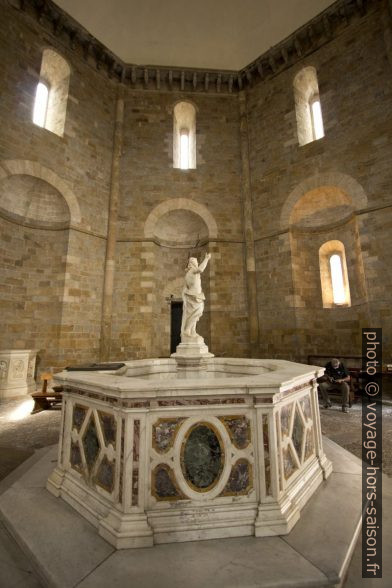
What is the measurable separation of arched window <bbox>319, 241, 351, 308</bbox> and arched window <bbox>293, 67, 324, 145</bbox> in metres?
3.95

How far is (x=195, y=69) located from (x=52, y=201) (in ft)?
25.4

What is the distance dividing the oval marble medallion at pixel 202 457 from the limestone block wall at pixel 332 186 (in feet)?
23.7

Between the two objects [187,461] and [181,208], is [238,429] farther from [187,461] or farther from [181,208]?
[181,208]

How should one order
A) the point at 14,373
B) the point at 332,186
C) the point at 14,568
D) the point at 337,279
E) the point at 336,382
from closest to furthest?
1. the point at 14,568
2. the point at 336,382
3. the point at 14,373
4. the point at 332,186
5. the point at 337,279

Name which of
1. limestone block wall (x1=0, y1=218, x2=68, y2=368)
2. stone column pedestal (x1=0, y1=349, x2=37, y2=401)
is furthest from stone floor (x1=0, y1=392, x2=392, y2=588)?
limestone block wall (x1=0, y1=218, x2=68, y2=368)

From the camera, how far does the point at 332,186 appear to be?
9.27m

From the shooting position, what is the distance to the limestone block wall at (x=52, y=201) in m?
8.68

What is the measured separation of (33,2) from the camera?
9.22 metres

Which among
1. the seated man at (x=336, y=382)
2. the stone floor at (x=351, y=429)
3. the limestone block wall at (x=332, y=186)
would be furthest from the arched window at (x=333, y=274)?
the stone floor at (x=351, y=429)

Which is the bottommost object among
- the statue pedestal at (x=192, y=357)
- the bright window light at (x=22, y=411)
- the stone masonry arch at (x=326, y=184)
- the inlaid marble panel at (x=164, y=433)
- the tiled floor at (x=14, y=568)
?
the tiled floor at (x=14, y=568)

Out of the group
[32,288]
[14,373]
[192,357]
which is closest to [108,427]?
[192,357]

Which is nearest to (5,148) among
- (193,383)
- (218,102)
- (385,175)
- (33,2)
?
(33,2)

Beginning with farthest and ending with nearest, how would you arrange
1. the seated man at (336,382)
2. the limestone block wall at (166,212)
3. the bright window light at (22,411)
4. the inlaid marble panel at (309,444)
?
the limestone block wall at (166,212) < the seated man at (336,382) < the bright window light at (22,411) < the inlaid marble panel at (309,444)

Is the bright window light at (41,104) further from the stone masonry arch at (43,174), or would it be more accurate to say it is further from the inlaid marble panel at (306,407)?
the inlaid marble panel at (306,407)
